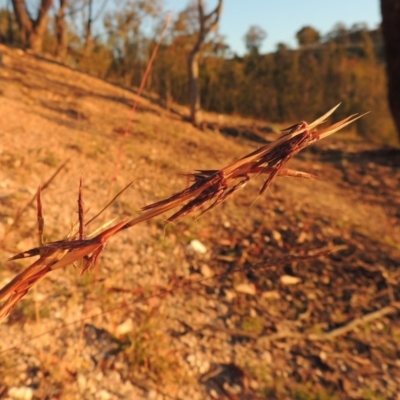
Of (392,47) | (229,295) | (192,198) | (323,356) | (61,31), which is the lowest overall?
(323,356)

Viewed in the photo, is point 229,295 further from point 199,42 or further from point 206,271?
point 199,42

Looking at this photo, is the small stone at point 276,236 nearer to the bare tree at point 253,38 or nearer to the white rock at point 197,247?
the white rock at point 197,247

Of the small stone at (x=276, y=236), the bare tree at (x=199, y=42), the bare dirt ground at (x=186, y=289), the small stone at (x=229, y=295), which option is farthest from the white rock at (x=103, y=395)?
the bare tree at (x=199, y=42)

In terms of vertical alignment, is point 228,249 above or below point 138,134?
below

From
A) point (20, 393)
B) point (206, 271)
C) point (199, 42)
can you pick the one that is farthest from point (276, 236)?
point (199, 42)

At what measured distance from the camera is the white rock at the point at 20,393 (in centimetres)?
158

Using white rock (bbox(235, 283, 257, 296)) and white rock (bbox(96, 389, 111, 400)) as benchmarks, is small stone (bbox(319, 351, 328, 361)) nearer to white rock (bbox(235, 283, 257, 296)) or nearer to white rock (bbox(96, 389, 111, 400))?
white rock (bbox(235, 283, 257, 296))

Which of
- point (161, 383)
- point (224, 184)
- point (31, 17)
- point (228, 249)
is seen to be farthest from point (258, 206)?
point (31, 17)

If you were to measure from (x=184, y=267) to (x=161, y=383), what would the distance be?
80cm

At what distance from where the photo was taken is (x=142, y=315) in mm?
2102

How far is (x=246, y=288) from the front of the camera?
255 centimetres

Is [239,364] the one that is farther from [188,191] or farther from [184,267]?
[188,191]

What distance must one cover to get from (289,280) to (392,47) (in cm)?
318

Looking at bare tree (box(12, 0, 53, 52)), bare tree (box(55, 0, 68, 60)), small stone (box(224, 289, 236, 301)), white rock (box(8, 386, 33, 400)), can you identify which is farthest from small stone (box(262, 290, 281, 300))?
bare tree (box(55, 0, 68, 60))
